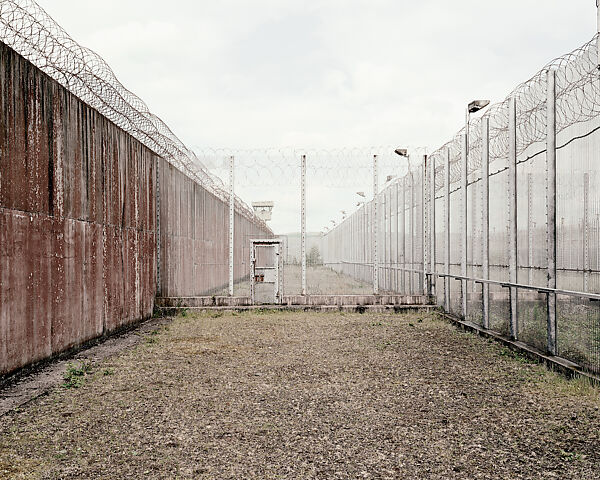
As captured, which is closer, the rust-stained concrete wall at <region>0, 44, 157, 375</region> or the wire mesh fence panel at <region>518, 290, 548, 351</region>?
the rust-stained concrete wall at <region>0, 44, 157, 375</region>

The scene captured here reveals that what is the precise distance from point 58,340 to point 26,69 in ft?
10.5

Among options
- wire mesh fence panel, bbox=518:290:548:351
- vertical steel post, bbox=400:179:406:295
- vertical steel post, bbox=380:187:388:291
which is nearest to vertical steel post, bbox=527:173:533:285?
wire mesh fence panel, bbox=518:290:548:351

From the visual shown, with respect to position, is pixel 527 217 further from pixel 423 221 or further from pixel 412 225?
pixel 412 225

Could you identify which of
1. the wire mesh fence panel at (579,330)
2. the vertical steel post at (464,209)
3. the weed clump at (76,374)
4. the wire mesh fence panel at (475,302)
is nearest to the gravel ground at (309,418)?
the weed clump at (76,374)

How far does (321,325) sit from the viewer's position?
34.7 feet

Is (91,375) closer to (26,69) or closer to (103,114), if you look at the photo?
(26,69)

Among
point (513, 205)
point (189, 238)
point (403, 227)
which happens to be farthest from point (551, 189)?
point (189, 238)

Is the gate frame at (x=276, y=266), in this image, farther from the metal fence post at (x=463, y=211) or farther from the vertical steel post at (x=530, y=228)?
the vertical steel post at (x=530, y=228)

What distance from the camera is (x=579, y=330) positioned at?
6559mm

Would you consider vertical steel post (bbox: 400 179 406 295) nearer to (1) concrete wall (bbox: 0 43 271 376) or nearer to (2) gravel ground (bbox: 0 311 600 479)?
(1) concrete wall (bbox: 0 43 271 376)

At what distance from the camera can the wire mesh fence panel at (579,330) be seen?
6.22m

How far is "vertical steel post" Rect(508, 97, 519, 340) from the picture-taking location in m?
8.47

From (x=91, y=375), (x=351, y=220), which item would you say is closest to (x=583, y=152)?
(x=91, y=375)

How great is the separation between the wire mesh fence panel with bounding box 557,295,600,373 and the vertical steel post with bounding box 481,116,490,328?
2.62 m
